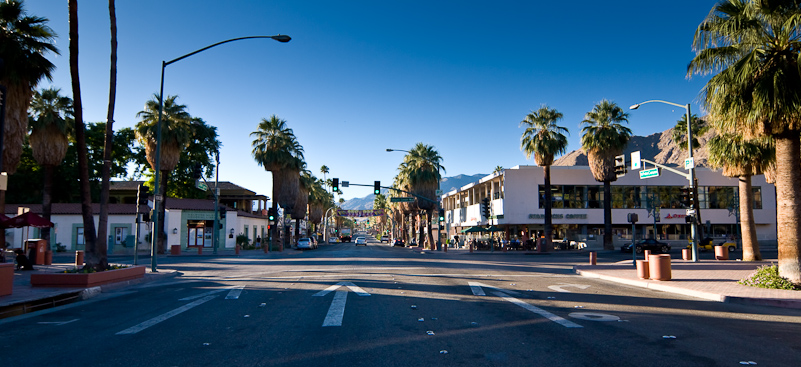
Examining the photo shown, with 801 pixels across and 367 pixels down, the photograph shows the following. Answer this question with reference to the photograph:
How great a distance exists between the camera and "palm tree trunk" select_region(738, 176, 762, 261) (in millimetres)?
25312

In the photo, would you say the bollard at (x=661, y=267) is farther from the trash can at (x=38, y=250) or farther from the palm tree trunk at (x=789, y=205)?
the trash can at (x=38, y=250)

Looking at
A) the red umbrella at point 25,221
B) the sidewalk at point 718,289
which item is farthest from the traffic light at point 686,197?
the red umbrella at point 25,221

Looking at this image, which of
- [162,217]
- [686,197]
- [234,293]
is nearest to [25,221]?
[234,293]

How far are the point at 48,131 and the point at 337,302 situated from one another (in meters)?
31.2

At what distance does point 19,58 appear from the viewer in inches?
796

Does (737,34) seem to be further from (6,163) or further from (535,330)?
(6,163)

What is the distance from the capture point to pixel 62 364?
5895 millimetres

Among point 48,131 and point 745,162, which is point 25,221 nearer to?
point 48,131

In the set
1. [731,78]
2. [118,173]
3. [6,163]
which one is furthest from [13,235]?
[731,78]

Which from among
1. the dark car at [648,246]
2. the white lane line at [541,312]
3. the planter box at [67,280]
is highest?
the planter box at [67,280]

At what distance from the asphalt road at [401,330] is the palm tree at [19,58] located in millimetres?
13599

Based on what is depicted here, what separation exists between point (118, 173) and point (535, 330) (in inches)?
2169

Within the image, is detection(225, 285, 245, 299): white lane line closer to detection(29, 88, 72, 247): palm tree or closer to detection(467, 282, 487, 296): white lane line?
detection(467, 282, 487, 296): white lane line

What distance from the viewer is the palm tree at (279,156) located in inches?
1869
